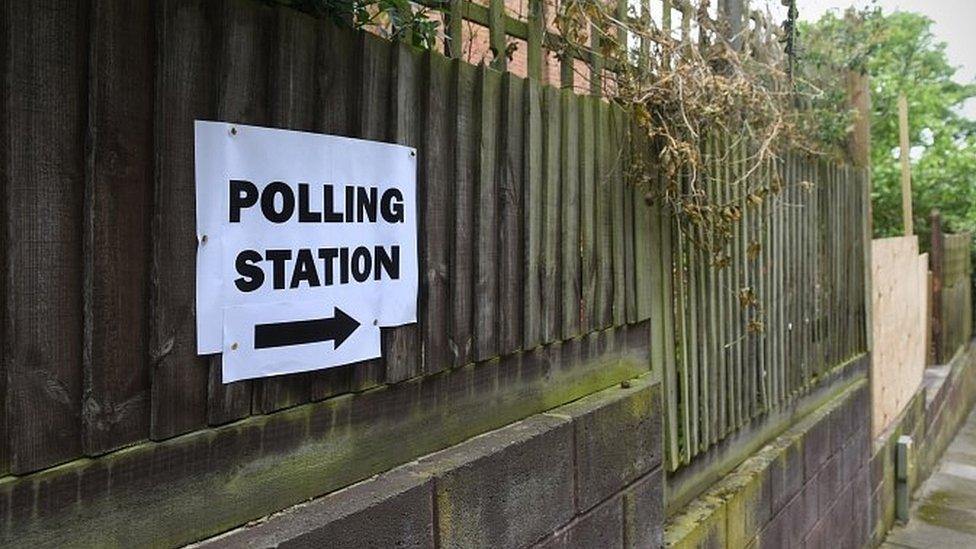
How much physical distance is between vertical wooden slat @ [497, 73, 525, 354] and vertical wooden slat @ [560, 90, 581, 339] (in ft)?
0.86

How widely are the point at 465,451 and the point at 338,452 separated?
1.52ft

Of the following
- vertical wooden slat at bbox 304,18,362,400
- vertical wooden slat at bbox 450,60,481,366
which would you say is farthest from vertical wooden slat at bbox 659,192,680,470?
vertical wooden slat at bbox 304,18,362,400

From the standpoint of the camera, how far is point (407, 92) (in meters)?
2.18

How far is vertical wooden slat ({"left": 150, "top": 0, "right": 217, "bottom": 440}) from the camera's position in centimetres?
160

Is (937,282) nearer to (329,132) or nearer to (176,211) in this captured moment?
(329,132)

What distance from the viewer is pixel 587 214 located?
9.79 ft

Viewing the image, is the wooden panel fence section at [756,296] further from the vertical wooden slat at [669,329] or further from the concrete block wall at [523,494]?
the concrete block wall at [523,494]

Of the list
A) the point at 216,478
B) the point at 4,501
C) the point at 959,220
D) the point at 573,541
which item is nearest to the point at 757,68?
the point at 573,541

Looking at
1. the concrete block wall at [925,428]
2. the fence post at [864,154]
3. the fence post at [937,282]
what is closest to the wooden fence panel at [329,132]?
the fence post at [864,154]

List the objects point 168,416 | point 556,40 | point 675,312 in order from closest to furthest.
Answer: point 168,416 → point 556,40 → point 675,312

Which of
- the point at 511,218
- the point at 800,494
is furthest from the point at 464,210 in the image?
the point at 800,494

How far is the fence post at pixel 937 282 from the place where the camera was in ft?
37.7

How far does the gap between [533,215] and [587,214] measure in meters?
0.37

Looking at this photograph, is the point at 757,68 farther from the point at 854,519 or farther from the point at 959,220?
the point at 959,220
